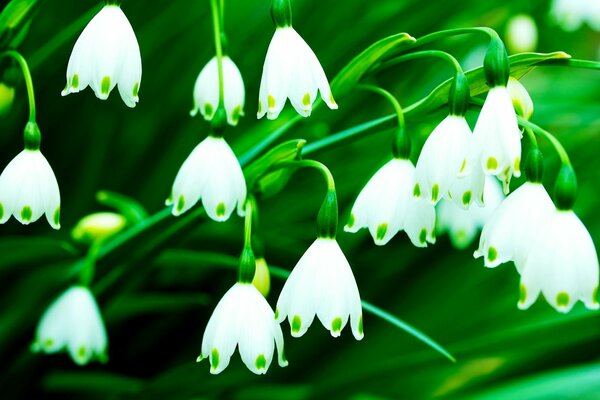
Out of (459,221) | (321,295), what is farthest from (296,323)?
(459,221)

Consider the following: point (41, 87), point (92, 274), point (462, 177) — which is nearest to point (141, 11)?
point (41, 87)

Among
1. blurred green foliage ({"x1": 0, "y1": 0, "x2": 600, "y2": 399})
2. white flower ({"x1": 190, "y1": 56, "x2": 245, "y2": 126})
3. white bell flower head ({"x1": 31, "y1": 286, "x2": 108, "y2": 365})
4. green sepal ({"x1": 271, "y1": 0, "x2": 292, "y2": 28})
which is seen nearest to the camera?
green sepal ({"x1": 271, "y1": 0, "x2": 292, "y2": 28})

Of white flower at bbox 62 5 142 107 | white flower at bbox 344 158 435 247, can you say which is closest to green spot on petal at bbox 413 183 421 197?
white flower at bbox 344 158 435 247

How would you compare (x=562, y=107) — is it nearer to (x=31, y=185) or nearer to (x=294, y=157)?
(x=294, y=157)

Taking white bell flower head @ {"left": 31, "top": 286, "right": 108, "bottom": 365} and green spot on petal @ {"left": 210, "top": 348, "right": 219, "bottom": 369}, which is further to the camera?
white bell flower head @ {"left": 31, "top": 286, "right": 108, "bottom": 365}

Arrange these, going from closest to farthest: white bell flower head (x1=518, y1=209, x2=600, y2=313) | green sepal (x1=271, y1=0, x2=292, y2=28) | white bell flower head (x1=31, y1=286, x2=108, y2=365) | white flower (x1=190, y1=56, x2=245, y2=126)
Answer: white bell flower head (x1=518, y1=209, x2=600, y2=313), green sepal (x1=271, y1=0, x2=292, y2=28), white flower (x1=190, y1=56, x2=245, y2=126), white bell flower head (x1=31, y1=286, x2=108, y2=365)

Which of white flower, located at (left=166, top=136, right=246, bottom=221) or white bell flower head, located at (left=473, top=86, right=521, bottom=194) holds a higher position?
white flower, located at (left=166, top=136, right=246, bottom=221)

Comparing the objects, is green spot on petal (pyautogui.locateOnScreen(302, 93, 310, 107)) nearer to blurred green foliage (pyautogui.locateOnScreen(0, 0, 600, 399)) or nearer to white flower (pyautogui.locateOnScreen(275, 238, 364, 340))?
white flower (pyautogui.locateOnScreen(275, 238, 364, 340))
